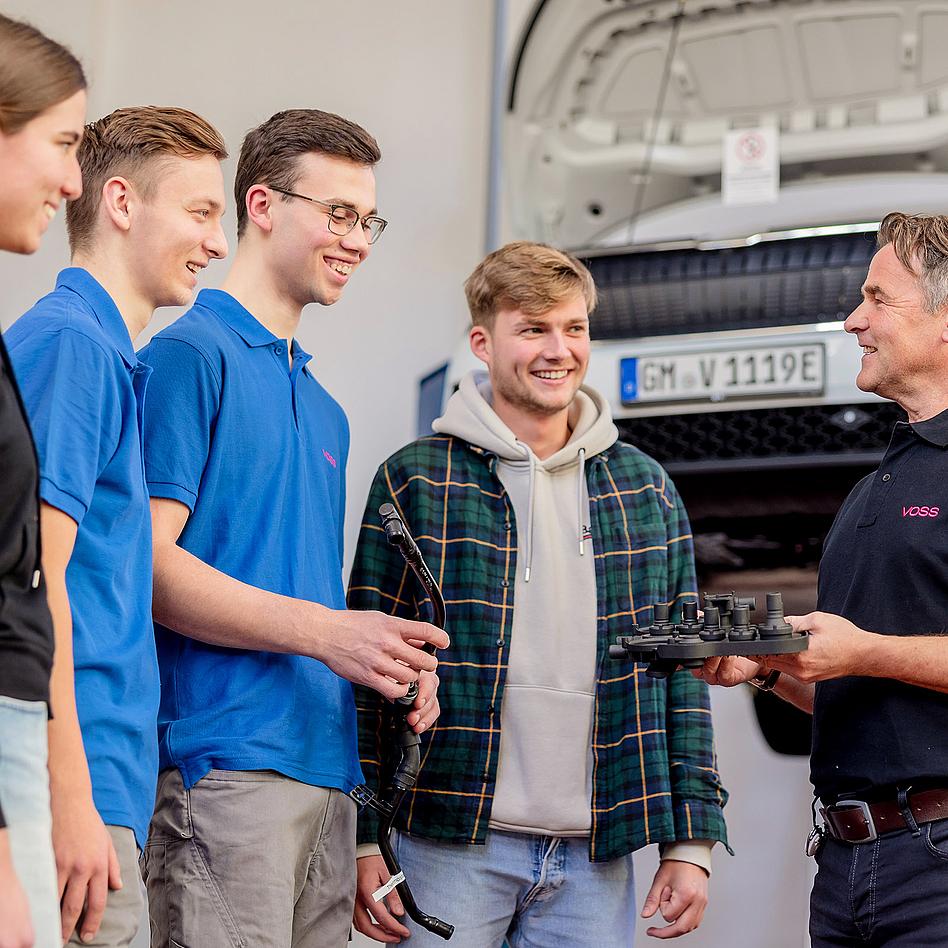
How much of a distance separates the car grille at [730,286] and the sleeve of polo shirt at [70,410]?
5.70 ft

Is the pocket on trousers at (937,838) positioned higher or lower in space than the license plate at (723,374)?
lower

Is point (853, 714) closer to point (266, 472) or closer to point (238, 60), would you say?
point (266, 472)

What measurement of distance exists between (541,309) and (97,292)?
80cm

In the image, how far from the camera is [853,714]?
164 cm

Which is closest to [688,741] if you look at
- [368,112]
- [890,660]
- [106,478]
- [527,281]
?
[890,660]

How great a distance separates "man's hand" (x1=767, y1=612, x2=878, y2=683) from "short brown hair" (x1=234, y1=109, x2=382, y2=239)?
800 millimetres

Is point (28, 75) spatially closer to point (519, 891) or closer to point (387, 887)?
point (387, 887)

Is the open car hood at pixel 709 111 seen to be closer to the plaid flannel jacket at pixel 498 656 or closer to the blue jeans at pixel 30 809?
the plaid flannel jacket at pixel 498 656

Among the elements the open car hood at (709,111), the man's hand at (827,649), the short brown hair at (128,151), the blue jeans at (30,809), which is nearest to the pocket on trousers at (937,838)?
the man's hand at (827,649)

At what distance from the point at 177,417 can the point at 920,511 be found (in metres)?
0.90

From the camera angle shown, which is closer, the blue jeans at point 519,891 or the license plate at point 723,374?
the blue jeans at point 519,891

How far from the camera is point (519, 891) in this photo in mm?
1781

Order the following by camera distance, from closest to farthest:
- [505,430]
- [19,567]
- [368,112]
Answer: [19,567]
[505,430]
[368,112]

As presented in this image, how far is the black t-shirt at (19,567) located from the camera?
3.14ft
